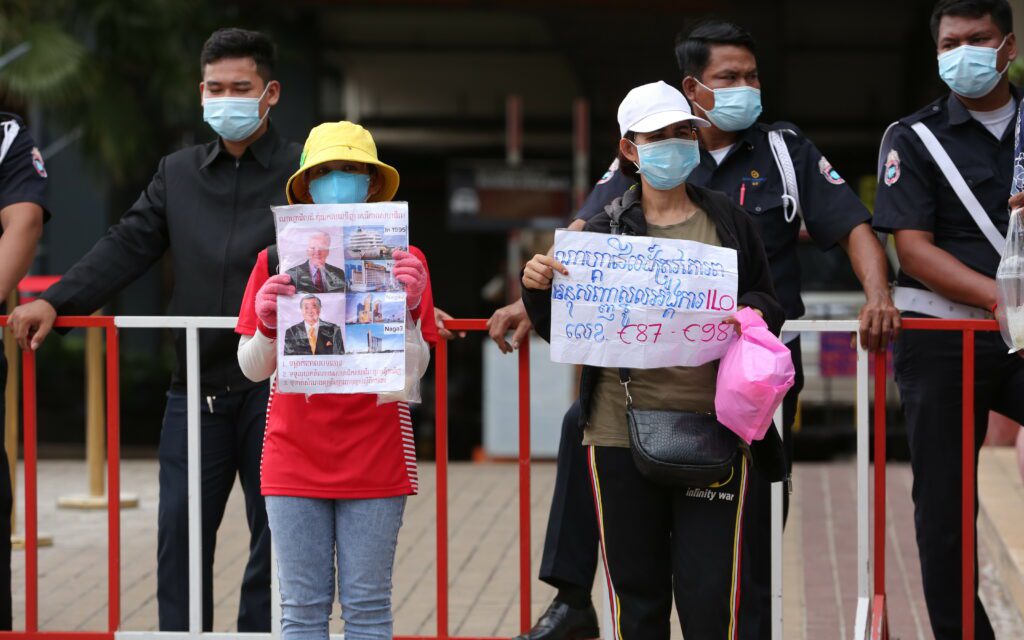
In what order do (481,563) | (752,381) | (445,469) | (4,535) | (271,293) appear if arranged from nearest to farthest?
(752,381)
(271,293)
(445,469)
(4,535)
(481,563)

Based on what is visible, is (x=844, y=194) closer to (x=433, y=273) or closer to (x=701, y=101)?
(x=701, y=101)

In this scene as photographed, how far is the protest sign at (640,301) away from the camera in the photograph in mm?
4039

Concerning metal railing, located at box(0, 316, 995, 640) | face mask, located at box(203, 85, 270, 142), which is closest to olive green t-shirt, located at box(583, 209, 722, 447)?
metal railing, located at box(0, 316, 995, 640)

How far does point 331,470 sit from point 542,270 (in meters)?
0.77

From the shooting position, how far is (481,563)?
7656 millimetres

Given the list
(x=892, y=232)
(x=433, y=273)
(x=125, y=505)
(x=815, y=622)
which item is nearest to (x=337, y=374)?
(x=892, y=232)

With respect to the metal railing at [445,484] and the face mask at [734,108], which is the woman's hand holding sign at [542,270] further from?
the face mask at [734,108]

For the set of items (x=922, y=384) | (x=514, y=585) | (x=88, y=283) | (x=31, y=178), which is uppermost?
(x=31, y=178)

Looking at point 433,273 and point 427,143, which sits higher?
point 427,143

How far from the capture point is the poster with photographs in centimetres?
406

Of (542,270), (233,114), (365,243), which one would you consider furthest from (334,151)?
(233,114)

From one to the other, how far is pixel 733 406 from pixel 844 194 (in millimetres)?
1227

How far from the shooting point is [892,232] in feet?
16.2

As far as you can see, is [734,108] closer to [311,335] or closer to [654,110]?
[654,110]
